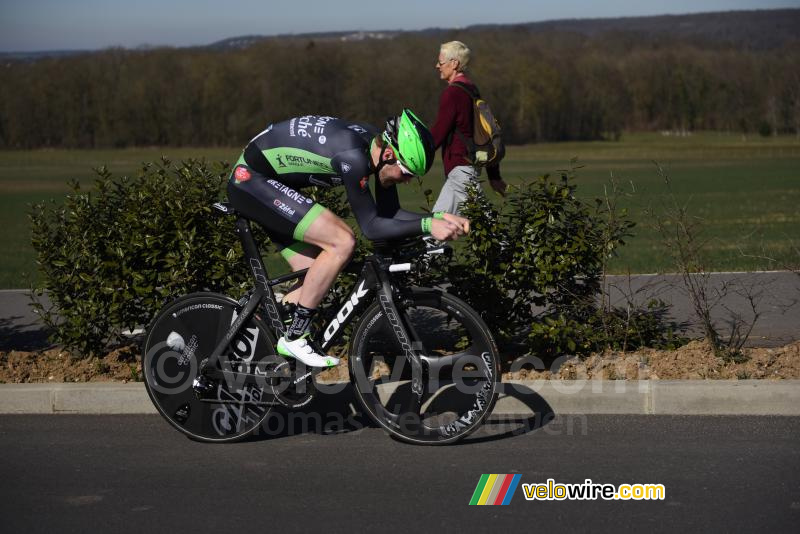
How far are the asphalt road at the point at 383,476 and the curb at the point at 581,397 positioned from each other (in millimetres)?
107

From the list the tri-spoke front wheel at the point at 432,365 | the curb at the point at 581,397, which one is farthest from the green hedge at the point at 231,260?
the tri-spoke front wheel at the point at 432,365

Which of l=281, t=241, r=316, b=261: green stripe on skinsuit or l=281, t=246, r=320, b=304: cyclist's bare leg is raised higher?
l=281, t=241, r=316, b=261: green stripe on skinsuit

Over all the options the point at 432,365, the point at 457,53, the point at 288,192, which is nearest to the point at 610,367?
the point at 432,365

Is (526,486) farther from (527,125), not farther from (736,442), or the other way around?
(527,125)

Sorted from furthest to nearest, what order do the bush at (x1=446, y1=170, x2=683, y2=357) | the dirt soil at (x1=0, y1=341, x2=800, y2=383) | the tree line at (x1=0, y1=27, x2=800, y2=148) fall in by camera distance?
the tree line at (x1=0, y1=27, x2=800, y2=148)
the bush at (x1=446, y1=170, x2=683, y2=357)
the dirt soil at (x1=0, y1=341, x2=800, y2=383)

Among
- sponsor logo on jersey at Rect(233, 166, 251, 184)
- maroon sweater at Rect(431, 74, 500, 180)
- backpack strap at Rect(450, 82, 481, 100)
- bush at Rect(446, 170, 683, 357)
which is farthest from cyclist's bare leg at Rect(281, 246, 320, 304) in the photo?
backpack strap at Rect(450, 82, 481, 100)

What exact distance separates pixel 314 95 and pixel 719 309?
75.2 m

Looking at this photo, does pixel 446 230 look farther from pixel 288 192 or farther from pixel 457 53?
pixel 457 53

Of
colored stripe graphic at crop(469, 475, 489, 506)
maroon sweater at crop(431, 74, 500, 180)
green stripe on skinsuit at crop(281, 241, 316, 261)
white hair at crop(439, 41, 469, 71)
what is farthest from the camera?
white hair at crop(439, 41, 469, 71)

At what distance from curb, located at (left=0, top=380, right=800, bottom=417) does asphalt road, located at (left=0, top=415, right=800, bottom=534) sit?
0.35ft

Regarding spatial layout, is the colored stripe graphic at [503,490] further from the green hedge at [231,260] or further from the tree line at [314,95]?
the tree line at [314,95]

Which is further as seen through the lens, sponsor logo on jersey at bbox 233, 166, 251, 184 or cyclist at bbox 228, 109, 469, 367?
sponsor logo on jersey at bbox 233, 166, 251, 184

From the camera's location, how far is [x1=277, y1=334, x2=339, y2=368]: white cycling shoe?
224 inches

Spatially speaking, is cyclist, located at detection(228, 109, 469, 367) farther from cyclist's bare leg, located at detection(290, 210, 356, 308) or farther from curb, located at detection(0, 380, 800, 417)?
curb, located at detection(0, 380, 800, 417)
